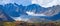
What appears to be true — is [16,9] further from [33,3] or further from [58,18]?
[58,18]

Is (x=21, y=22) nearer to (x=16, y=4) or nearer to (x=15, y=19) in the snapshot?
(x=15, y=19)

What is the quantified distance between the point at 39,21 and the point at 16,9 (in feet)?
0.92

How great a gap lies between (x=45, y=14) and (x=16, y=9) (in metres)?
0.32

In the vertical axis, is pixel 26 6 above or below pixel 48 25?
above

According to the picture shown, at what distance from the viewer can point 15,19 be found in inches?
47.2

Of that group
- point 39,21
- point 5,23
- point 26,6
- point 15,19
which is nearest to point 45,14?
point 39,21

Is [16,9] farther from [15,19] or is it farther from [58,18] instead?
[58,18]

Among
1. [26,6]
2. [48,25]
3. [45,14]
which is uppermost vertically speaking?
[26,6]

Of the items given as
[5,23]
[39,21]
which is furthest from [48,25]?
A: [5,23]

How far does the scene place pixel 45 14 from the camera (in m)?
1.20

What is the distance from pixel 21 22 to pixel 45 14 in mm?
272

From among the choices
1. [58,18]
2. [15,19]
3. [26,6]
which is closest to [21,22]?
[15,19]

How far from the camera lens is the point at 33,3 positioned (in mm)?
1238

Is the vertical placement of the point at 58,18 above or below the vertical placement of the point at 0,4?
below
